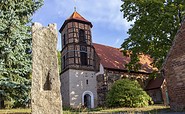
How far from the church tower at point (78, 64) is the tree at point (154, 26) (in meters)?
9.65

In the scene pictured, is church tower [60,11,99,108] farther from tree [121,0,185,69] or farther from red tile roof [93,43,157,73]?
tree [121,0,185,69]

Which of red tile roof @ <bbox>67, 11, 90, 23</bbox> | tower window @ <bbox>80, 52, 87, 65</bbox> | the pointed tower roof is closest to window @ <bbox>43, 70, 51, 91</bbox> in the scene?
tower window @ <bbox>80, 52, 87, 65</bbox>

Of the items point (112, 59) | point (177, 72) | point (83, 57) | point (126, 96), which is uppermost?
point (83, 57)

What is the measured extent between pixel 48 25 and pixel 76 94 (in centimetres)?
2139

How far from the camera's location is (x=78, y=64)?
1033 inches

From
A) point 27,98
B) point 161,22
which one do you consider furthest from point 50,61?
point 161,22

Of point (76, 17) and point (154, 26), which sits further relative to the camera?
point (76, 17)

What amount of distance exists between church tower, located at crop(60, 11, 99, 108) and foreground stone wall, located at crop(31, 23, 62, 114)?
20.8 meters

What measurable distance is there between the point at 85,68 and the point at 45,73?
22.3 meters

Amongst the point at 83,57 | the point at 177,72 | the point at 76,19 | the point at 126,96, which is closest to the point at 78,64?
the point at 83,57

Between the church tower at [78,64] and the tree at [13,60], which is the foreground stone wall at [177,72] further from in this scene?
the church tower at [78,64]

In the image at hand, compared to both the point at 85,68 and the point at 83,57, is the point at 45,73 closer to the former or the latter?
the point at 85,68

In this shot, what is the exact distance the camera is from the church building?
25453 millimetres

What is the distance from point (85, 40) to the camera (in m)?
27.9
